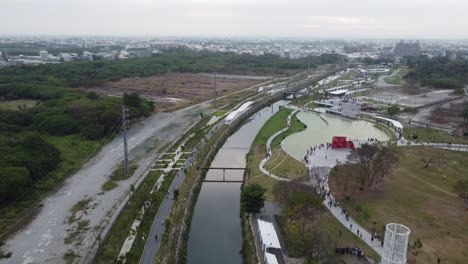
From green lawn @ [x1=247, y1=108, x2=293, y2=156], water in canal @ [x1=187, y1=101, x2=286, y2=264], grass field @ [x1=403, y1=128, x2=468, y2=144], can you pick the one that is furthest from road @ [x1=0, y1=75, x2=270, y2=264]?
grass field @ [x1=403, y1=128, x2=468, y2=144]

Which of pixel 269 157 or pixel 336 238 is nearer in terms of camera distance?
pixel 336 238

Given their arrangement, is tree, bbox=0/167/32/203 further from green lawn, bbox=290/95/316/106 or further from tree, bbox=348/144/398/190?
green lawn, bbox=290/95/316/106

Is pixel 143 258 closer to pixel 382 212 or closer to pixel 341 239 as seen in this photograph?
pixel 341 239

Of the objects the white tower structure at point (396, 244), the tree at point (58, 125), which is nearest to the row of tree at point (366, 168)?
the white tower structure at point (396, 244)

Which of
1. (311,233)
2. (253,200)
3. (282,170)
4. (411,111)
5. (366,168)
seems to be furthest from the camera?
(411,111)

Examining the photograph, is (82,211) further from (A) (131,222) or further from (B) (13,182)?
(B) (13,182)

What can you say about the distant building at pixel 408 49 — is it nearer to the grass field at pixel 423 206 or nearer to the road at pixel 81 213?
the grass field at pixel 423 206

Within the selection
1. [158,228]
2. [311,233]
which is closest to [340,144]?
[311,233]
